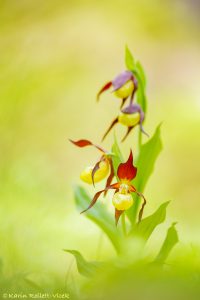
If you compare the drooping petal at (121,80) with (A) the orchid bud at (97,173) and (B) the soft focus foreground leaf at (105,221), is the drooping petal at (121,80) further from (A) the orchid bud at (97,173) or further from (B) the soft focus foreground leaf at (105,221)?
(B) the soft focus foreground leaf at (105,221)

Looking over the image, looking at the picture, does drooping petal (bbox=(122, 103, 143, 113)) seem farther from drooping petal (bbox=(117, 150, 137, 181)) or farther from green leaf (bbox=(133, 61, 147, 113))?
drooping petal (bbox=(117, 150, 137, 181))

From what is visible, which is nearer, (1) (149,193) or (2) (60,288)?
(2) (60,288)

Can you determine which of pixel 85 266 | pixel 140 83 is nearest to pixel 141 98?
pixel 140 83

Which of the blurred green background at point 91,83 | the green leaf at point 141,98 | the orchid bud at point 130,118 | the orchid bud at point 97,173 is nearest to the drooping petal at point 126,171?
the orchid bud at point 97,173

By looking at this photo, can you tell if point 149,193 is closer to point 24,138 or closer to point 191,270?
point 24,138

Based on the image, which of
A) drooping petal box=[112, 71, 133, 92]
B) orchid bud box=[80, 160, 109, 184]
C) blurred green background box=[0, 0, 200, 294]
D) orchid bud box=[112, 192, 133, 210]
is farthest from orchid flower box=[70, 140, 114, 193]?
blurred green background box=[0, 0, 200, 294]

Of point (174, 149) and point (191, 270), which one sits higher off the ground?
point (174, 149)

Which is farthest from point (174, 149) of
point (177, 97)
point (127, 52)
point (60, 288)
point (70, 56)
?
point (60, 288)

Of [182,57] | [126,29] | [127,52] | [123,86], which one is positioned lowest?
[123,86]
